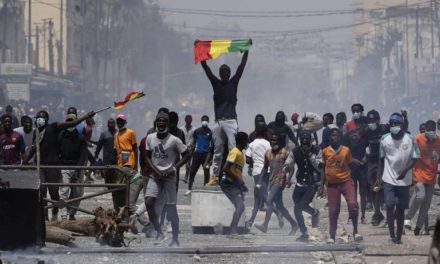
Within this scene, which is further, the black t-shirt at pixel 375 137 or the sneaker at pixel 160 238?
the black t-shirt at pixel 375 137

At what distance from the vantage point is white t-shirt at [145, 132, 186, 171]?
14008 mm

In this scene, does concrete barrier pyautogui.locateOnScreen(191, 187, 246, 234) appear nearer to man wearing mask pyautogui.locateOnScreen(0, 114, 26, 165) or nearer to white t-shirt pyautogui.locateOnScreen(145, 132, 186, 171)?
white t-shirt pyautogui.locateOnScreen(145, 132, 186, 171)

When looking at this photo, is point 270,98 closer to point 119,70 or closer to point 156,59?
point 156,59

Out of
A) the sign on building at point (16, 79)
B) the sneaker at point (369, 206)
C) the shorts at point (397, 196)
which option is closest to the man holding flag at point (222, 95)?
the shorts at point (397, 196)

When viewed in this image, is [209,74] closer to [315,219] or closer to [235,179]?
[235,179]

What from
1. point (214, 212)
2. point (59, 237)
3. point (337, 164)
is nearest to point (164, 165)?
point (59, 237)

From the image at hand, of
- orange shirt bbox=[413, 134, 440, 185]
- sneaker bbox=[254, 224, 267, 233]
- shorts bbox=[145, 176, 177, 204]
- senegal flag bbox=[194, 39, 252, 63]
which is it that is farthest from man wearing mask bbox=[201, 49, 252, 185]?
shorts bbox=[145, 176, 177, 204]

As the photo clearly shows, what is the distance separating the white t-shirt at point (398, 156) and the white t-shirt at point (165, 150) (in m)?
2.47

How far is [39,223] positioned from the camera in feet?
37.2

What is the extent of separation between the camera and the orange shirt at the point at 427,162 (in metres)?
15.7

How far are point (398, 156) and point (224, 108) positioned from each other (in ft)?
10.6

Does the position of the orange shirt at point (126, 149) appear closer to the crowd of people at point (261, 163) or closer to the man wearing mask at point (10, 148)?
the crowd of people at point (261, 163)

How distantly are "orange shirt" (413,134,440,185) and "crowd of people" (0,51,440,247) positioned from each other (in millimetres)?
12

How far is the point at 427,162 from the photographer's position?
1570 centimetres
